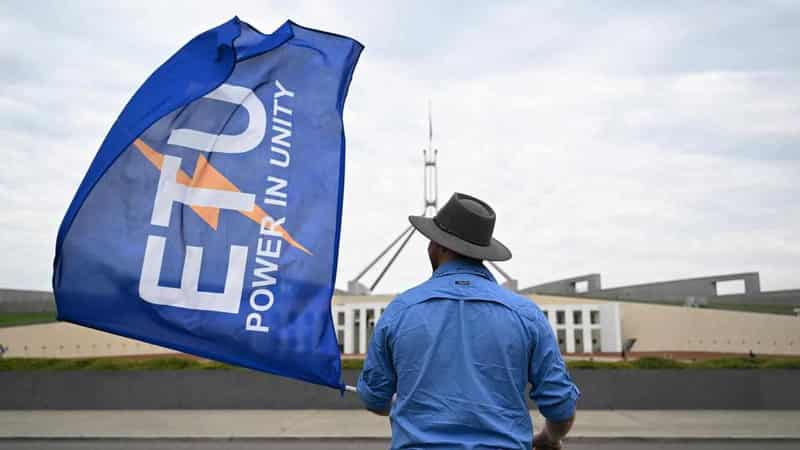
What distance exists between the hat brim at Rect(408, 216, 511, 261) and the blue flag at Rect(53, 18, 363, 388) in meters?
1.08

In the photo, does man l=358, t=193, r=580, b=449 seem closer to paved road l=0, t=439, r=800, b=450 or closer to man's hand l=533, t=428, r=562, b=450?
man's hand l=533, t=428, r=562, b=450

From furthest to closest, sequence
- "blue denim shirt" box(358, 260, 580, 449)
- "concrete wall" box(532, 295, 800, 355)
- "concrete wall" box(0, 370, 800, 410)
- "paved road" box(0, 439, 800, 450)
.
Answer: "concrete wall" box(532, 295, 800, 355) < "concrete wall" box(0, 370, 800, 410) < "paved road" box(0, 439, 800, 450) < "blue denim shirt" box(358, 260, 580, 449)

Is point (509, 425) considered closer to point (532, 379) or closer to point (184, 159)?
point (532, 379)

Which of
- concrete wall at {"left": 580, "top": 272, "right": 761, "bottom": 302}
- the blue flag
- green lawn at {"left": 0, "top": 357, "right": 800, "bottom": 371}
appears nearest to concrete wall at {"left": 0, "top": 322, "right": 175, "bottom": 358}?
green lawn at {"left": 0, "top": 357, "right": 800, "bottom": 371}

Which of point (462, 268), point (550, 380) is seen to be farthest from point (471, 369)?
point (462, 268)

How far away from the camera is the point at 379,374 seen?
7.17ft

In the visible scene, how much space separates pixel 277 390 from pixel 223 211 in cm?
1105

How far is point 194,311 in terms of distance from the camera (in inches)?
126

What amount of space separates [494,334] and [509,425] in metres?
0.26

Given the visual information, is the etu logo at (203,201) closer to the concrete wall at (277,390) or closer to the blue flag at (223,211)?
the blue flag at (223,211)

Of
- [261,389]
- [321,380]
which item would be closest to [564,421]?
[321,380]

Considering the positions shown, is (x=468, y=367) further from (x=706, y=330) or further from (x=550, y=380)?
(x=706, y=330)

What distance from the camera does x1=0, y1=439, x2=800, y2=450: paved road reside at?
8984 millimetres

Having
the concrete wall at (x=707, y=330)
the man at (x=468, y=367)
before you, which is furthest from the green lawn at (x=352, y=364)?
the concrete wall at (x=707, y=330)
